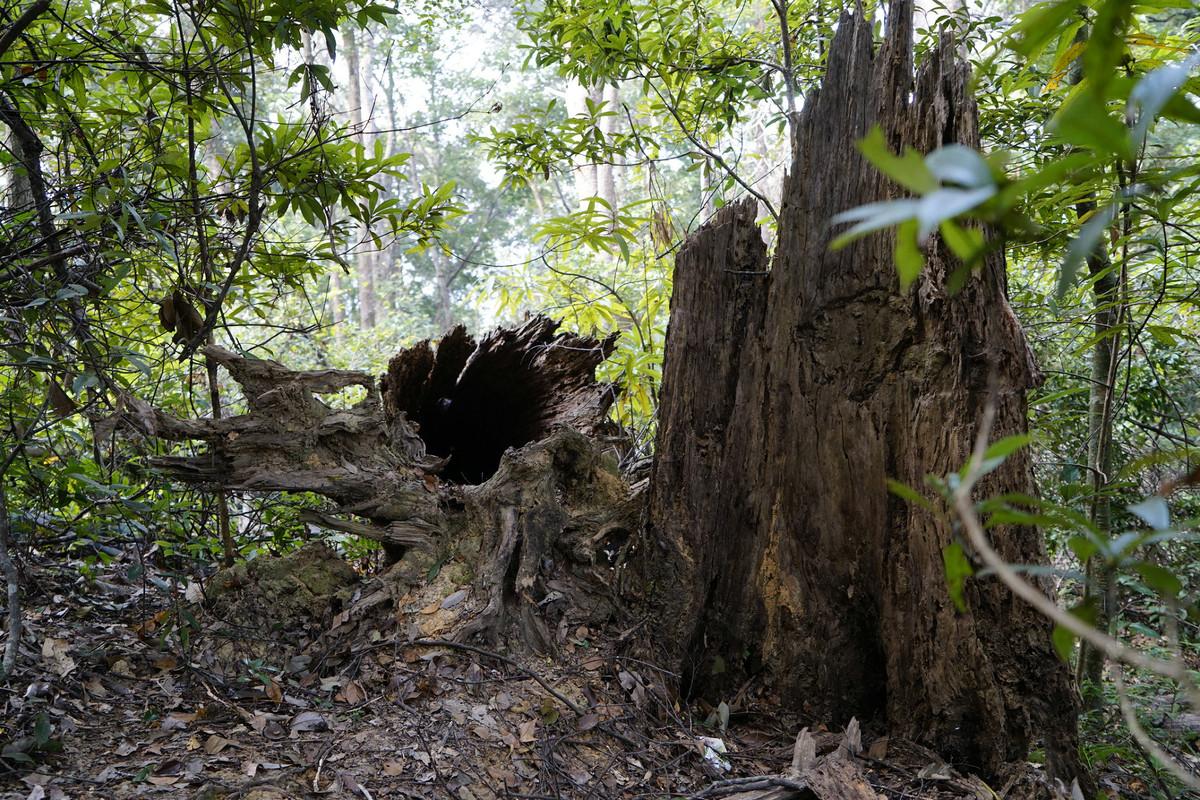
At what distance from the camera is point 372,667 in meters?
2.74

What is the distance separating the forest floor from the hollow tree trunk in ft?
0.71

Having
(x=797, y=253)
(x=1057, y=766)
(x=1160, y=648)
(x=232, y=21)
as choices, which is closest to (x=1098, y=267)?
(x=797, y=253)

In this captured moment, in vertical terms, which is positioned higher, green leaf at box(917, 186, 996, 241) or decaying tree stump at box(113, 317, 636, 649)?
green leaf at box(917, 186, 996, 241)

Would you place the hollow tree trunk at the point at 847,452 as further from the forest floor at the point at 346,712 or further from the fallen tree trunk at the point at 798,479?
the forest floor at the point at 346,712

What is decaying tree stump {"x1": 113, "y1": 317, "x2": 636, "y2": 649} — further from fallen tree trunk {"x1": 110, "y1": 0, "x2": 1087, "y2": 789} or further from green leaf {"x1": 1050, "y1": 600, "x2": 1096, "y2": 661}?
green leaf {"x1": 1050, "y1": 600, "x2": 1096, "y2": 661}

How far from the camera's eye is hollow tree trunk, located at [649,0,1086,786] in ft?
8.25

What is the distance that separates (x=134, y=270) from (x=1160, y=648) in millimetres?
6539

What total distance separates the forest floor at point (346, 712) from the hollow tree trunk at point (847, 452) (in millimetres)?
216

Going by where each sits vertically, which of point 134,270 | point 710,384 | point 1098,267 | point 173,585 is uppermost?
point 1098,267

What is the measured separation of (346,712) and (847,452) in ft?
6.30

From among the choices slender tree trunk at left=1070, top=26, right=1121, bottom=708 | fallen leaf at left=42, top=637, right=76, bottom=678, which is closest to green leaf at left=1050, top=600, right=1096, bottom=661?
slender tree trunk at left=1070, top=26, right=1121, bottom=708

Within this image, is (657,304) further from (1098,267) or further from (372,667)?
(372,667)

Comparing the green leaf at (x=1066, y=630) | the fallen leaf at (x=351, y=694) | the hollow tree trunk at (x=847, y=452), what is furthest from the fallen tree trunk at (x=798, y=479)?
the green leaf at (x=1066, y=630)

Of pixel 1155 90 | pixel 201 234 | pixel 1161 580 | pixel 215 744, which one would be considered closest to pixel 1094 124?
pixel 1155 90
